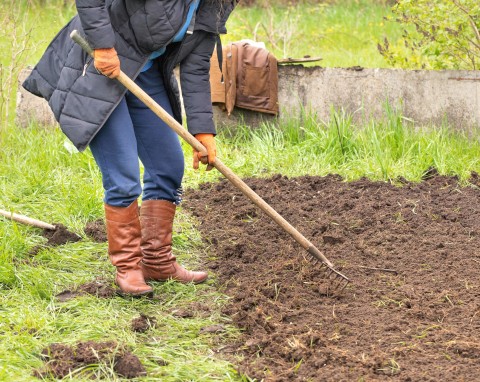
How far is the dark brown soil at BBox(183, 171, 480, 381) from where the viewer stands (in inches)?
138

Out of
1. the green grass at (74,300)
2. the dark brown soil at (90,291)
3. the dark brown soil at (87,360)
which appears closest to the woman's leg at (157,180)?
the green grass at (74,300)

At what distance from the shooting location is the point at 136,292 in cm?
420

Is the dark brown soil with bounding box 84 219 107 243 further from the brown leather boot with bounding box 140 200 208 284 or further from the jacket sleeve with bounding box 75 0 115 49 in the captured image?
the jacket sleeve with bounding box 75 0 115 49

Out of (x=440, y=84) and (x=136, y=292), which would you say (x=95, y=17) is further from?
(x=440, y=84)

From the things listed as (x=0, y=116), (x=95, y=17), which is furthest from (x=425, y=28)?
(x=95, y=17)

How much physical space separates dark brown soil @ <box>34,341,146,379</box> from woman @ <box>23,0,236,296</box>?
720mm

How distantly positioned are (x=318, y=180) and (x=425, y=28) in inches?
67.6

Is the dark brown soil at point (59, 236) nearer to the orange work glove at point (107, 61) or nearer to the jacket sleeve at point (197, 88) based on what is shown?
the jacket sleeve at point (197, 88)

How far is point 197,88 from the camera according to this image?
13.8ft

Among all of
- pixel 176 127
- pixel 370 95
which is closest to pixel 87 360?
pixel 176 127

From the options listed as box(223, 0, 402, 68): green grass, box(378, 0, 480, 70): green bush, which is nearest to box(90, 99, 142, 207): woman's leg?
box(378, 0, 480, 70): green bush

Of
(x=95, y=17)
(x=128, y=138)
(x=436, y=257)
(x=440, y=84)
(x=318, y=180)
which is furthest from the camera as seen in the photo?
(x=440, y=84)

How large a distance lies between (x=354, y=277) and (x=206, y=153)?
1012 millimetres

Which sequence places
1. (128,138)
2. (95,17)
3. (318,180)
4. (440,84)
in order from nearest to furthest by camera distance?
(95,17), (128,138), (318,180), (440,84)
